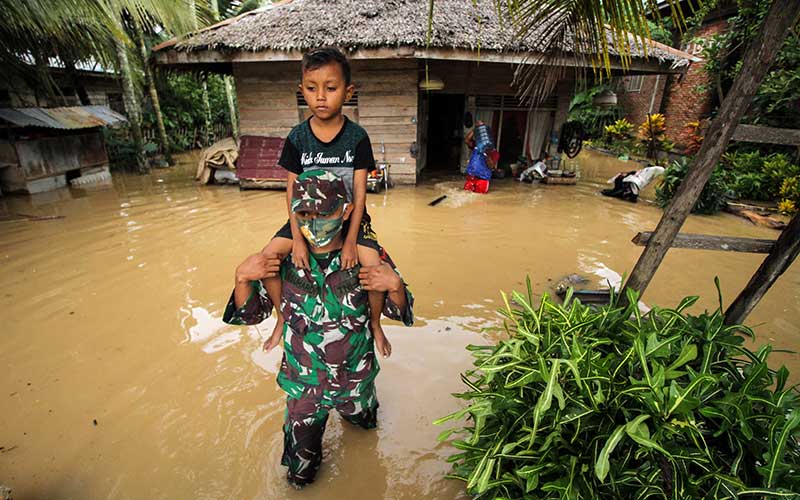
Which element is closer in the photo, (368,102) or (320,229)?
(320,229)

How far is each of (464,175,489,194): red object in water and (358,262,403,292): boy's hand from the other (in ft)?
24.3

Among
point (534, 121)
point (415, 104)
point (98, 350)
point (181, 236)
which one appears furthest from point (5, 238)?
point (534, 121)

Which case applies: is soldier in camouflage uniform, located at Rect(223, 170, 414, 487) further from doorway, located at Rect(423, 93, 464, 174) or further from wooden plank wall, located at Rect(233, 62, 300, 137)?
doorway, located at Rect(423, 93, 464, 174)

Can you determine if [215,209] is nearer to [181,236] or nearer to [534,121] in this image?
[181,236]

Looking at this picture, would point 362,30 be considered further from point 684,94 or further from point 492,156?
point 684,94

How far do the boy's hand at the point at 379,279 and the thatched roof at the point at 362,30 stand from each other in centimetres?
670

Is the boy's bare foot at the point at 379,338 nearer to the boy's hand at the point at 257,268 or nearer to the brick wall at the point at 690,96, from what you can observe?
the boy's hand at the point at 257,268

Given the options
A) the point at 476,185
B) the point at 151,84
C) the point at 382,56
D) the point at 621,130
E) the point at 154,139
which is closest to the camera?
the point at 382,56

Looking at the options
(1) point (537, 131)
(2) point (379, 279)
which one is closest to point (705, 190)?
(1) point (537, 131)

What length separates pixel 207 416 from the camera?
2611 mm

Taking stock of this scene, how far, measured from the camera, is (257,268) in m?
1.65

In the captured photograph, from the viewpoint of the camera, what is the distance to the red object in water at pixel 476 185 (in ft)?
28.4

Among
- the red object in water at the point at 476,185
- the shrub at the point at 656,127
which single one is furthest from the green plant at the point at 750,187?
the shrub at the point at 656,127

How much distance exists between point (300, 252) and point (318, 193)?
0.93 ft
